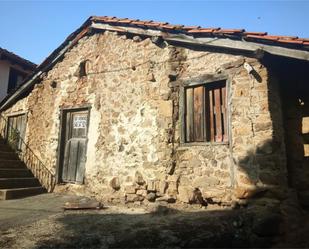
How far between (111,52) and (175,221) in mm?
4838

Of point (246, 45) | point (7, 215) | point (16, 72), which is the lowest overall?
point (7, 215)

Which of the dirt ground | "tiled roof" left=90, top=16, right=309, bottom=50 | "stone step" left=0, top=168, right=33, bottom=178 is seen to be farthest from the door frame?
the dirt ground

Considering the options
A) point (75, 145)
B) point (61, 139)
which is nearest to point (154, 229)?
point (75, 145)

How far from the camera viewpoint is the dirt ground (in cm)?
395

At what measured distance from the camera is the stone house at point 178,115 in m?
5.17

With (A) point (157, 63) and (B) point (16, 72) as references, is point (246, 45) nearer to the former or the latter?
(A) point (157, 63)

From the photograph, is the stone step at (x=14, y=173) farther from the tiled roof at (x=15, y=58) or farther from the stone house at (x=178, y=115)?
the tiled roof at (x=15, y=58)

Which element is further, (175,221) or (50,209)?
(50,209)

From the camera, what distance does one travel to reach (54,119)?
886 cm

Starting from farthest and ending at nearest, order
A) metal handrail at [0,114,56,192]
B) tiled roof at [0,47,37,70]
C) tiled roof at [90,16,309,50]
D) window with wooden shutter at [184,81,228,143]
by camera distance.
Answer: tiled roof at [0,47,37,70], metal handrail at [0,114,56,192], window with wooden shutter at [184,81,228,143], tiled roof at [90,16,309,50]

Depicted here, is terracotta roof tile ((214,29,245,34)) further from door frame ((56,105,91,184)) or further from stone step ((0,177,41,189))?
stone step ((0,177,41,189))

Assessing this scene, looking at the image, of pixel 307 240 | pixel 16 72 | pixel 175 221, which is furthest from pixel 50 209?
pixel 16 72

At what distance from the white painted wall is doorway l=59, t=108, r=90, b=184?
246 inches

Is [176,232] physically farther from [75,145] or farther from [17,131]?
[17,131]
